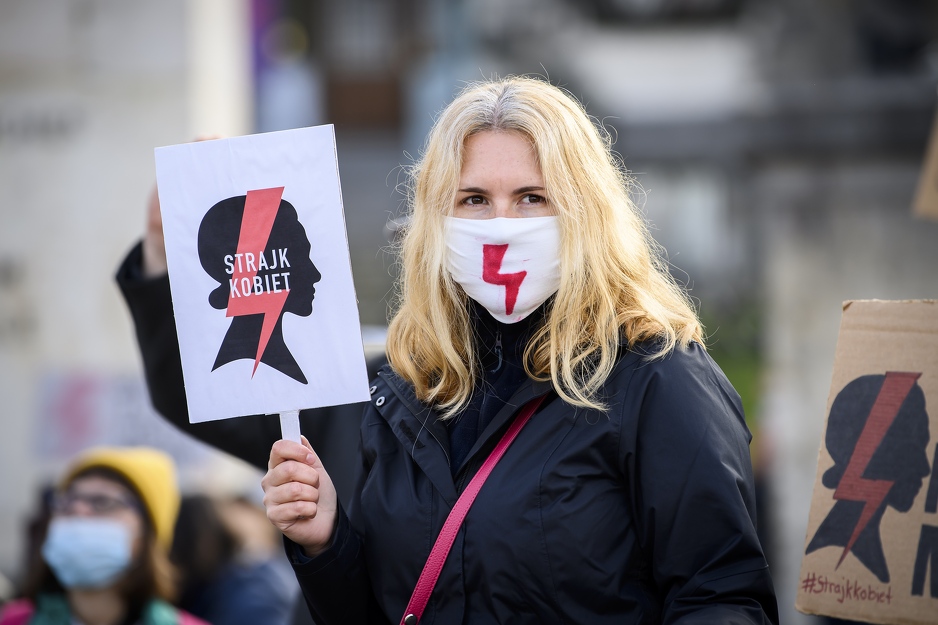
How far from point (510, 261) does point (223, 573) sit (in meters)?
3.31

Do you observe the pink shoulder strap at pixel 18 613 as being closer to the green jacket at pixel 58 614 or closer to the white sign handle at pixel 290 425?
the green jacket at pixel 58 614

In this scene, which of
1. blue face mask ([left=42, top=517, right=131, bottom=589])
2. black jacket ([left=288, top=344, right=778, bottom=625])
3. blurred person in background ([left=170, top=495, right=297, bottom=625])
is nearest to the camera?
black jacket ([left=288, top=344, right=778, bottom=625])

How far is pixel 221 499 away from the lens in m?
5.80

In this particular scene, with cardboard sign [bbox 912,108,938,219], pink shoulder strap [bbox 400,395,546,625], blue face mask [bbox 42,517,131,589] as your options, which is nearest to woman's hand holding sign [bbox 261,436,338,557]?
pink shoulder strap [bbox 400,395,546,625]

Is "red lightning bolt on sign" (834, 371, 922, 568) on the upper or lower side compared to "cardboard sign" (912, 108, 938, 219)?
lower

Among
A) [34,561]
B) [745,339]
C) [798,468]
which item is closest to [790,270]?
[798,468]

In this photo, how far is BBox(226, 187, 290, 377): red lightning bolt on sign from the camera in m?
2.51

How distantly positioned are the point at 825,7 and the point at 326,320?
1188 centimetres

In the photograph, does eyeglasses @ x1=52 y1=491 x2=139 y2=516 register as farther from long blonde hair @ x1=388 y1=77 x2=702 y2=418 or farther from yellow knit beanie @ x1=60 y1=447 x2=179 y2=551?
long blonde hair @ x1=388 y1=77 x2=702 y2=418

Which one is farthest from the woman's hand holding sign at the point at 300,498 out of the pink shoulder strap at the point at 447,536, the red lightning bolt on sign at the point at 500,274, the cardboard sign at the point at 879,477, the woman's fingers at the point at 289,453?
the cardboard sign at the point at 879,477

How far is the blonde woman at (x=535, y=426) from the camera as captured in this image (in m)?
2.12

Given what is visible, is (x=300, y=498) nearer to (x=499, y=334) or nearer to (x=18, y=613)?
(x=499, y=334)

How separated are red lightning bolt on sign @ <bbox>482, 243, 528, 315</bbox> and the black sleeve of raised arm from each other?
0.95 meters

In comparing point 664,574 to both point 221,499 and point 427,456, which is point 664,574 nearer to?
point 427,456
